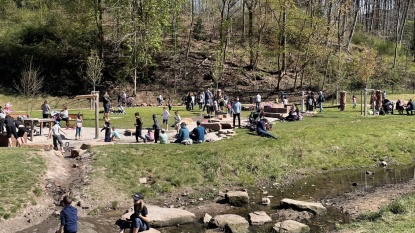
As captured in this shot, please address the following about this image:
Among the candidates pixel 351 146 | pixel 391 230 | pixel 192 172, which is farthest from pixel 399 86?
pixel 391 230

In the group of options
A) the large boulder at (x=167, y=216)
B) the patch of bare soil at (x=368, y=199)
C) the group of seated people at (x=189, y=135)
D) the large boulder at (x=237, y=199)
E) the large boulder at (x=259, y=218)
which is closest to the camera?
the large boulder at (x=167, y=216)

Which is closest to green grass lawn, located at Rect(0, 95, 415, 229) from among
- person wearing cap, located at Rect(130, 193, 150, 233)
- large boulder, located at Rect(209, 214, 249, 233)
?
large boulder, located at Rect(209, 214, 249, 233)

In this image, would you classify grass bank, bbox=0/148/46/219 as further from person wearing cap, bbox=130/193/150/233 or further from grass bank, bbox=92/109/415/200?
person wearing cap, bbox=130/193/150/233

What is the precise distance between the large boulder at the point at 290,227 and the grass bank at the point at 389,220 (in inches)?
39.3

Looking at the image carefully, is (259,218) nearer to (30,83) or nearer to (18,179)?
(18,179)

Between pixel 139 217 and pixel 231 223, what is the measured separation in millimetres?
2854

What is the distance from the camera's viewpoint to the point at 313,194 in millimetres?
16484

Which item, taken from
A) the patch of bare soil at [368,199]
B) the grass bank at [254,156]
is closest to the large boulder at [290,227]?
the patch of bare soil at [368,199]

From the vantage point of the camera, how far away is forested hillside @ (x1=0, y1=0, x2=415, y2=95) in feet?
161

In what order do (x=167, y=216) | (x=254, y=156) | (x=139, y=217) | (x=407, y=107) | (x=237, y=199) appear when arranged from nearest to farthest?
(x=139, y=217) → (x=167, y=216) → (x=237, y=199) → (x=254, y=156) → (x=407, y=107)

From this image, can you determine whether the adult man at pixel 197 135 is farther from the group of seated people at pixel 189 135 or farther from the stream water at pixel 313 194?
the stream water at pixel 313 194

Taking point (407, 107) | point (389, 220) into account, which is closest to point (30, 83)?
point (407, 107)

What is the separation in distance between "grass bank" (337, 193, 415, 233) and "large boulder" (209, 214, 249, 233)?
107 inches

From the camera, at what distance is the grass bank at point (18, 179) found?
45.5 feet
